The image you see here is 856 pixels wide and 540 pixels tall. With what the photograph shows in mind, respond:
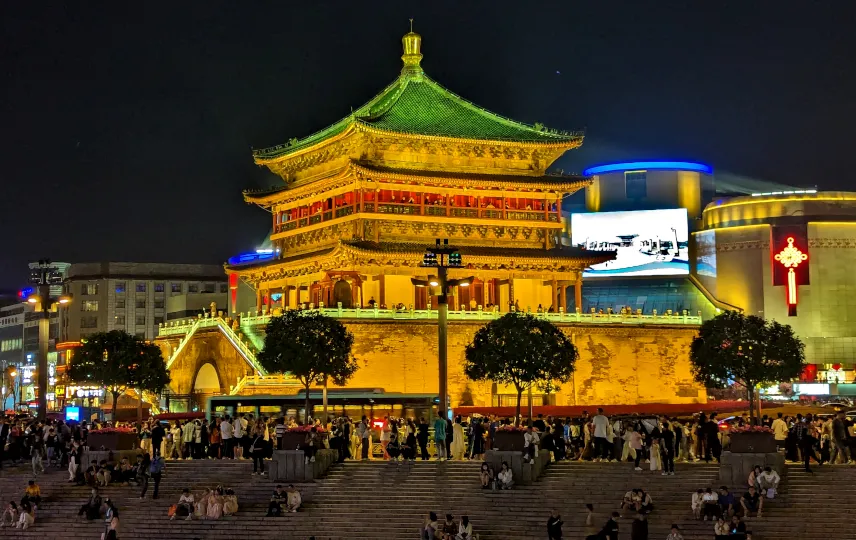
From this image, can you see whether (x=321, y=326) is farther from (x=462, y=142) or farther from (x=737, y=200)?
(x=737, y=200)

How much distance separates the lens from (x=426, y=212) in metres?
71.9

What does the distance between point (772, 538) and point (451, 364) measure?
35.7 metres

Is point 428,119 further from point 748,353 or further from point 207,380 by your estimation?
point 748,353

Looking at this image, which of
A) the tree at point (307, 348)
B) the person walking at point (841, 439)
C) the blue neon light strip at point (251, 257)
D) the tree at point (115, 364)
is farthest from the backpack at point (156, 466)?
the blue neon light strip at point (251, 257)

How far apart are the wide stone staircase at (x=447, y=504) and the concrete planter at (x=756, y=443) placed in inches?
42.8

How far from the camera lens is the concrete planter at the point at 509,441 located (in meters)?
37.7

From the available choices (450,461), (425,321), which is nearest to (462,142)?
(425,321)

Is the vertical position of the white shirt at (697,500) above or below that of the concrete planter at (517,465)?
below

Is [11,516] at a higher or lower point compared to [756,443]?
lower

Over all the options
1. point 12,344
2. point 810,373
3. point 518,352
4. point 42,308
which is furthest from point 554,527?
point 12,344

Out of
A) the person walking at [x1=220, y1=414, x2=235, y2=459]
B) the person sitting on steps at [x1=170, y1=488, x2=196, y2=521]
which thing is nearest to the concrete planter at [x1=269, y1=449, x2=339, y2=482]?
the person sitting on steps at [x1=170, y1=488, x2=196, y2=521]

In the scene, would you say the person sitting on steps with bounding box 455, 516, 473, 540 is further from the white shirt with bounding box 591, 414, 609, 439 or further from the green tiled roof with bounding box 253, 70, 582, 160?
the green tiled roof with bounding box 253, 70, 582, 160

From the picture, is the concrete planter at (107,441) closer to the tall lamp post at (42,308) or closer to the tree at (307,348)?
the tall lamp post at (42,308)

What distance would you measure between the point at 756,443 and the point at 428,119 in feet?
138
